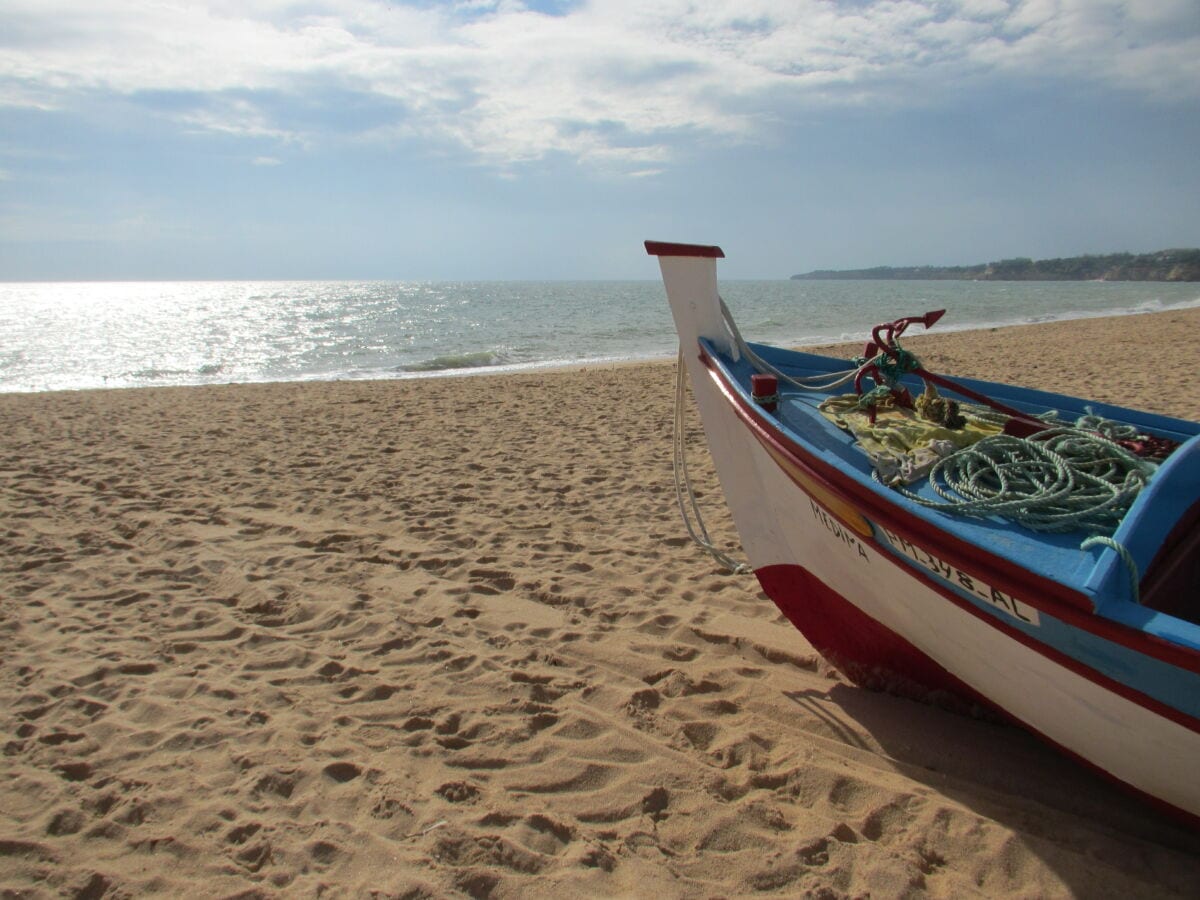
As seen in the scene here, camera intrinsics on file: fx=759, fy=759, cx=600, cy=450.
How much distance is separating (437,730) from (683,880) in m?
1.12

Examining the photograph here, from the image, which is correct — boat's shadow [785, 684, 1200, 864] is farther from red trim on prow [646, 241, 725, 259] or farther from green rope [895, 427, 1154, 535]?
red trim on prow [646, 241, 725, 259]

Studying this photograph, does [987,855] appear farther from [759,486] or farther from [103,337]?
[103,337]

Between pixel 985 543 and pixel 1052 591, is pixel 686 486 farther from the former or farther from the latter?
pixel 1052 591

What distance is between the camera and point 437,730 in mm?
2834

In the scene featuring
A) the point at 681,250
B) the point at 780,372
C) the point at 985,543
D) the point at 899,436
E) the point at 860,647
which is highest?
the point at 681,250

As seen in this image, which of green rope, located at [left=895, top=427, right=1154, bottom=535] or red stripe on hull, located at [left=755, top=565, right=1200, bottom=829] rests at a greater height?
green rope, located at [left=895, top=427, right=1154, bottom=535]

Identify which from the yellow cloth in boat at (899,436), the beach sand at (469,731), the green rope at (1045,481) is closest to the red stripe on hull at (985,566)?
the green rope at (1045,481)

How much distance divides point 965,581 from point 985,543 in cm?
13

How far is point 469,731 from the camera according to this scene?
2.82 metres

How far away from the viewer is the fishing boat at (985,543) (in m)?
1.82

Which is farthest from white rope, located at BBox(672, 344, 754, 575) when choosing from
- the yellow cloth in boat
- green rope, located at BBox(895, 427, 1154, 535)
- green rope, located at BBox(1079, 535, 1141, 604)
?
green rope, located at BBox(1079, 535, 1141, 604)

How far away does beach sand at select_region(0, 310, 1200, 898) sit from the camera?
7.10 feet

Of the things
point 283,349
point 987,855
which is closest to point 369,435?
point 987,855

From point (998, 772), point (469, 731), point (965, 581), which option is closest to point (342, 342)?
point (469, 731)
